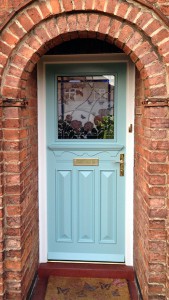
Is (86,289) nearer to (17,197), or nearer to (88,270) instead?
(88,270)

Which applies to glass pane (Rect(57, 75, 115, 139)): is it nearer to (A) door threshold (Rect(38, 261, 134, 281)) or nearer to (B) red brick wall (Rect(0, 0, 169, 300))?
(B) red brick wall (Rect(0, 0, 169, 300))

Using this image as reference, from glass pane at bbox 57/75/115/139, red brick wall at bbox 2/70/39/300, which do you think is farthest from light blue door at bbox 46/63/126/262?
red brick wall at bbox 2/70/39/300

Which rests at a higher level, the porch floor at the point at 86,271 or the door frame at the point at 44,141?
the door frame at the point at 44,141

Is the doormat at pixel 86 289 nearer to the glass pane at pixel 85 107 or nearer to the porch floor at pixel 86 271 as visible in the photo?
the porch floor at pixel 86 271

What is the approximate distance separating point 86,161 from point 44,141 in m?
0.50

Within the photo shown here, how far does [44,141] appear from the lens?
131 inches

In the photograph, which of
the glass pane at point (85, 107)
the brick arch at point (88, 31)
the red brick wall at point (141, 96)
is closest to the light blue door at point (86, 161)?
the glass pane at point (85, 107)

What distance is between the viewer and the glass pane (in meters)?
3.32

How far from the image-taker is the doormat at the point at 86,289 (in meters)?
2.97

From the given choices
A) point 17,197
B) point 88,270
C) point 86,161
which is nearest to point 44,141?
point 86,161

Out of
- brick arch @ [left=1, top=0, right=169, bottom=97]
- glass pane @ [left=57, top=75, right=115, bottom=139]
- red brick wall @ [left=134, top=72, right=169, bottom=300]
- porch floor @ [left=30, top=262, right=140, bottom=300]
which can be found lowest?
porch floor @ [left=30, top=262, right=140, bottom=300]

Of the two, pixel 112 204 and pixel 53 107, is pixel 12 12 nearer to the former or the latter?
pixel 53 107

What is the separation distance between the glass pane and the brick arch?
0.86 metres

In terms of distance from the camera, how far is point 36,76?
3219 millimetres
